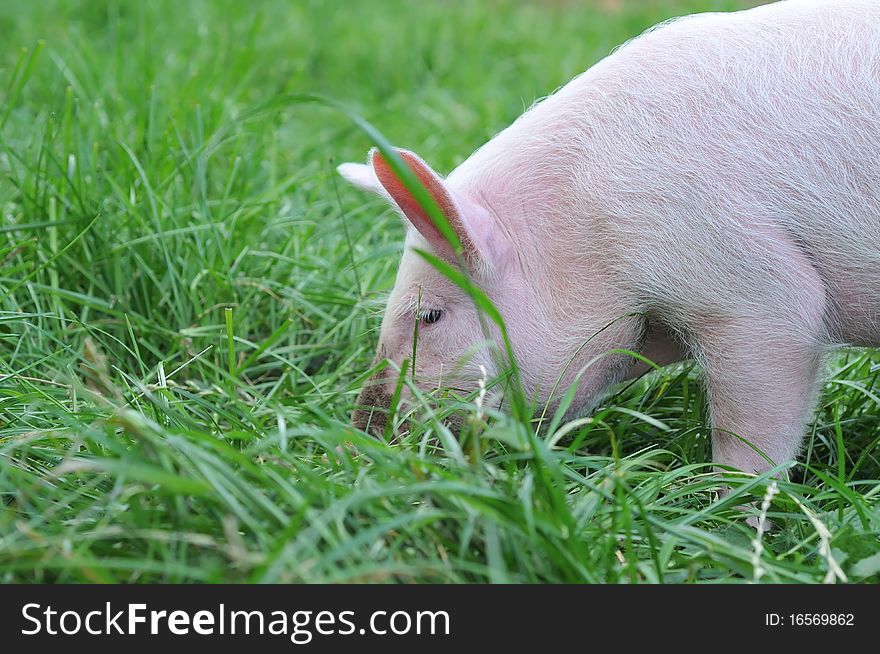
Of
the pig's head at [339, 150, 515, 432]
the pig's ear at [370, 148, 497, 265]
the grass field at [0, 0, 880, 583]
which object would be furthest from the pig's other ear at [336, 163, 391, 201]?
the grass field at [0, 0, 880, 583]

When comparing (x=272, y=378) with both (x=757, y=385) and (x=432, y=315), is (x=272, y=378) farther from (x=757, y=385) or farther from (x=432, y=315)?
(x=757, y=385)

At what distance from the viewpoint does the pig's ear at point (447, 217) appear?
2975 millimetres

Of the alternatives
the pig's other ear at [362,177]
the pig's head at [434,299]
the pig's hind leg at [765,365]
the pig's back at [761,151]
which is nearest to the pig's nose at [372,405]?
the pig's head at [434,299]

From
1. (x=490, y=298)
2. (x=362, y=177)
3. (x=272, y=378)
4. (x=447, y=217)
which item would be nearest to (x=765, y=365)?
(x=490, y=298)

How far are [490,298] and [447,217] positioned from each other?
294 mm

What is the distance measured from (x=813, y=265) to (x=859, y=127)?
39 cm

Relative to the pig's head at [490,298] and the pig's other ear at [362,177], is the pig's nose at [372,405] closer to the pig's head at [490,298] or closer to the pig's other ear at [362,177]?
the pig's head at [490,298]

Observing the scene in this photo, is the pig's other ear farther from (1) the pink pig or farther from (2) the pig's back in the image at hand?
(2) the pig's back

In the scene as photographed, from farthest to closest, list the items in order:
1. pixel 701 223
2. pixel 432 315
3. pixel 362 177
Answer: pixel 362 177
pixel 432 315
pixel 701 223

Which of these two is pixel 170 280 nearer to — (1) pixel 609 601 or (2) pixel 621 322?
(2) pixel 621 322

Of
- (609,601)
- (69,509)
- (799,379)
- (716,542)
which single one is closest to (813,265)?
(799,379)

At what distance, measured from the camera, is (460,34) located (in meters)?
8.01

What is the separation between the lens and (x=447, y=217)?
3.00 m

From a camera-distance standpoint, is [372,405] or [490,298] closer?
[490,298]
